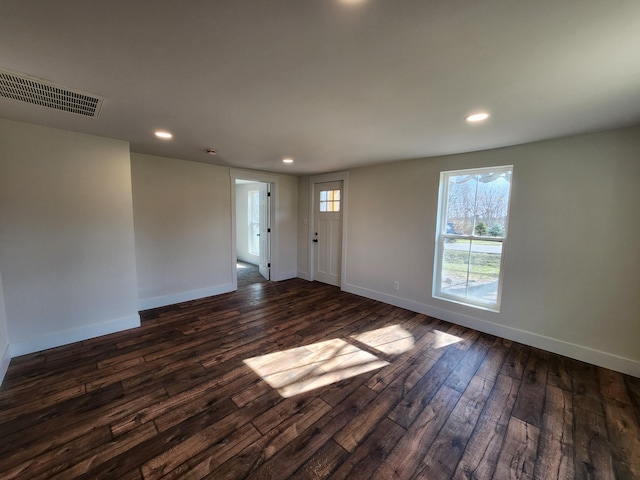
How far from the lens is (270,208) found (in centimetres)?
521

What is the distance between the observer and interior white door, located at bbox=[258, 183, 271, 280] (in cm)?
528

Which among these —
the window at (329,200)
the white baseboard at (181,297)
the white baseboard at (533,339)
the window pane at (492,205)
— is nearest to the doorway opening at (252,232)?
the white baseboard at (181,297)

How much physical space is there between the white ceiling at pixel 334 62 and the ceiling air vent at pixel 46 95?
4.7 inches

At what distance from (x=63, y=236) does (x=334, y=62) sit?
3.19 m

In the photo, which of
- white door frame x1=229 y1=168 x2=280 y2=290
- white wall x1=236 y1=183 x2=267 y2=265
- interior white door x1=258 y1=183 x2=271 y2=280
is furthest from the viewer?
white wall x1=236 y1=183 x2=267 y2=265

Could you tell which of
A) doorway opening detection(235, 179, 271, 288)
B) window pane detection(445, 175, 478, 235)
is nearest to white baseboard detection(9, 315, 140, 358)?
doorway opening detection(235, 179, 271, 288)

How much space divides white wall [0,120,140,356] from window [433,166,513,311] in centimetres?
406

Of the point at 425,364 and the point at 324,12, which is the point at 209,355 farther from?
the point at 324,12

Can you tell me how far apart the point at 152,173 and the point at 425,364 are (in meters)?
4.24

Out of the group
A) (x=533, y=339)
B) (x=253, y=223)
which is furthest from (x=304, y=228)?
(x=533, y=339)

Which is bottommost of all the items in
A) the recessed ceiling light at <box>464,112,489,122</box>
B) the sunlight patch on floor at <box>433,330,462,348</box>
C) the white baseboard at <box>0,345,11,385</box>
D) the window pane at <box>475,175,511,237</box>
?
the sunlight patch on floor at <box>433,330,462,348</box>

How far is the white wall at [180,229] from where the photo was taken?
358 cm

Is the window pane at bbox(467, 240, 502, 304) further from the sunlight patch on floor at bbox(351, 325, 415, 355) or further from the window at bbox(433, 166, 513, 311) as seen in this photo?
the sunlight patch on floor at bbox(351, 325, 415, 355)

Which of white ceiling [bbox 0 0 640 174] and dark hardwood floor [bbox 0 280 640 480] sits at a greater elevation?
white ceiling [bbox 0 0 640 174]
